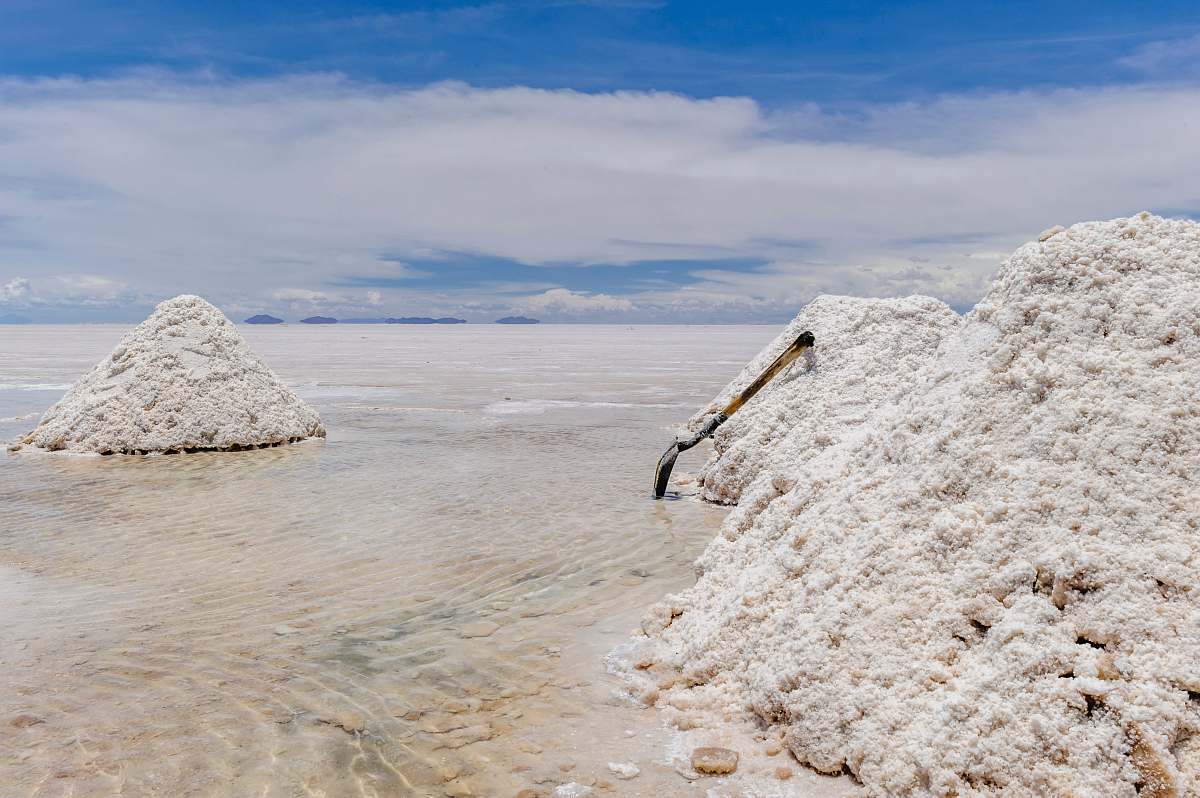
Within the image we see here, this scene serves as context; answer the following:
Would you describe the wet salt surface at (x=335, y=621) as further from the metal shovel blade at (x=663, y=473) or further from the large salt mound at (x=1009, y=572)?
the large salt mound at (x=1009, y=572)

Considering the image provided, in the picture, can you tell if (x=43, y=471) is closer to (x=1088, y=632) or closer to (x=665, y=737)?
(x=665, y=737)

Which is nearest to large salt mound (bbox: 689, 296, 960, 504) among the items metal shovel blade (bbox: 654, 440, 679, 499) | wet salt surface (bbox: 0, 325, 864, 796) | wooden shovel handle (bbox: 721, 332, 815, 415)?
wooden shovel handle (bbox: 721, 332, 815, 415)

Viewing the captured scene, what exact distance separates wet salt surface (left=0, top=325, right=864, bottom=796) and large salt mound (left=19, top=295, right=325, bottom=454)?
0.43 m

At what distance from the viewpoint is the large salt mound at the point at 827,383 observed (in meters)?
7.36

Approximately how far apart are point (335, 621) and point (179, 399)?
7607 mm

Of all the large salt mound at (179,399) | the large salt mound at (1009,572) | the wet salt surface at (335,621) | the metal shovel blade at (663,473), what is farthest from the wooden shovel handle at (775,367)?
the large salt mound at (179,399)

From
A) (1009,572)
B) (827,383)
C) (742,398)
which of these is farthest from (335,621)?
(827,383)

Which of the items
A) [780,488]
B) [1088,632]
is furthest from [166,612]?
[1088,632]

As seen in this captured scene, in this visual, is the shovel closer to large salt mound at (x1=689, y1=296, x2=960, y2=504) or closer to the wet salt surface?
large salt mound at (x1=689, y1=296, x2=960, y2=504)

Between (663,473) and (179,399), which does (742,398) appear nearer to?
(663,473)

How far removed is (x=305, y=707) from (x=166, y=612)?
5.99 feet

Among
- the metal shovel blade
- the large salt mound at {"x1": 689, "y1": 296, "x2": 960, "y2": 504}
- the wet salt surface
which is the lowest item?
the wet salt surface

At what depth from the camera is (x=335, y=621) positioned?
489cm

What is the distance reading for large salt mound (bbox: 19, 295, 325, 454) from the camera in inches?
429
